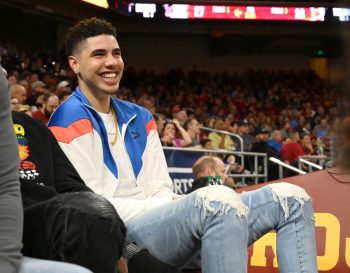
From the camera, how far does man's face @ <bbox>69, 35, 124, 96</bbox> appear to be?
255cm

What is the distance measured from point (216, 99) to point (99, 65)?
1572 cm

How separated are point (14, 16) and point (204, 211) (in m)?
16.3

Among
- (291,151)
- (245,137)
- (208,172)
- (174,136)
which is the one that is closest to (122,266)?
(208,172)

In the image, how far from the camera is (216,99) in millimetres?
18203

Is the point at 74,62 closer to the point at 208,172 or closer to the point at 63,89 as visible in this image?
the point at 208,172

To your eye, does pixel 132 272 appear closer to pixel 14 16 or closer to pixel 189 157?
pixel 189 157

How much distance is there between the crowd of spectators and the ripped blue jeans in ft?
15.6

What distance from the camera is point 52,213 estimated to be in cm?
149

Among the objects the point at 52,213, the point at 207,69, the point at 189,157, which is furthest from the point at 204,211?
the point at 207,69

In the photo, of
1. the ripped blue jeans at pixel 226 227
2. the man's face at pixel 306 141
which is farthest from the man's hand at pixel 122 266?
the man's face at pixel 306 141

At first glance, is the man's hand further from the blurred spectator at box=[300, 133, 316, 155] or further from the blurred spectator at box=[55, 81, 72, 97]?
the blurred spectator at box=[300, 133, 316, 155]

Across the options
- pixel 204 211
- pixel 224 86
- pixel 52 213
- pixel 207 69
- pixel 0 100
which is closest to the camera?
pixel 0 100

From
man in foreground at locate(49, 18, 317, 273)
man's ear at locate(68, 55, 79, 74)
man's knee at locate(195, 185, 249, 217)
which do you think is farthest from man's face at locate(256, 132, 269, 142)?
man's knee at locate(195, 185, 249, 217)

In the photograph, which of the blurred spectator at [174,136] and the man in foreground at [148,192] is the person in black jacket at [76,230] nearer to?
the man in foreground at [148,192]
